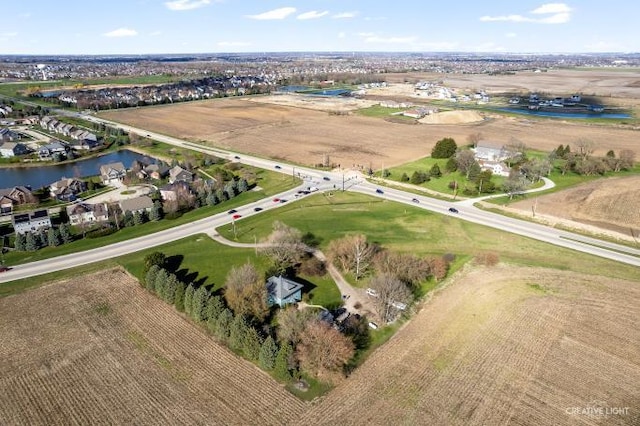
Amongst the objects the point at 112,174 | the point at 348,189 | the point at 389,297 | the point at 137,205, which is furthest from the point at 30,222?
the point at 389,297

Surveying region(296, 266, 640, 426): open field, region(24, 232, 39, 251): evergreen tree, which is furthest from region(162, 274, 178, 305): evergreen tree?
region(24, 232, 39, 251): evergreen tree

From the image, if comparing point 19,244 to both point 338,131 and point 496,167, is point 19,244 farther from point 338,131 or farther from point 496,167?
point 338,131

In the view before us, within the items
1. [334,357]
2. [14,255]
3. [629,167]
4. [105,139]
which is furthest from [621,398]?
[105,139]

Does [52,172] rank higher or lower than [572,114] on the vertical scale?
lower

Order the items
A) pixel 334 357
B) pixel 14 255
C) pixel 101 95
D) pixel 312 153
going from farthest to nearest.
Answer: pixel 101 95
pixel 312 153
pixel 14 255
pixel 334 357

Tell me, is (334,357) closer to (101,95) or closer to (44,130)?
(44,130)

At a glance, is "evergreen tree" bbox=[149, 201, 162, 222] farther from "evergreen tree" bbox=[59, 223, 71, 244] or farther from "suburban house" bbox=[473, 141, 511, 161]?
"suburban house" bbox=[473, 141, 511, 161]
